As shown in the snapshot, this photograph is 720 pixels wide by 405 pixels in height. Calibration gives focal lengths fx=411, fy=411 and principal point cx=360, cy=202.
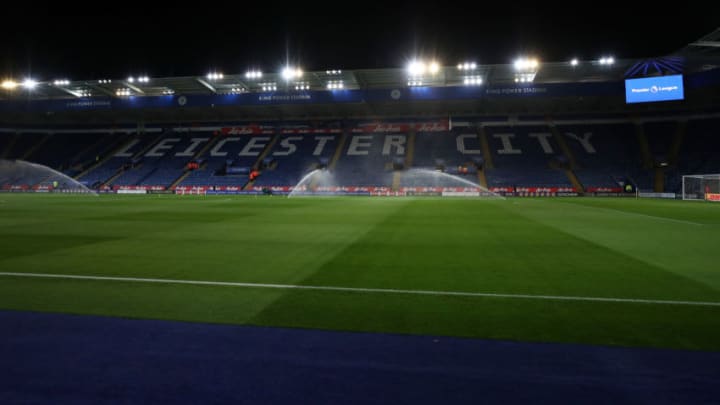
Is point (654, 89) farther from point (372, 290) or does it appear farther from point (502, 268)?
point (372, 290)

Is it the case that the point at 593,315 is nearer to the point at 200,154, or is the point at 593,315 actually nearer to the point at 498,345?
the point at 498,345

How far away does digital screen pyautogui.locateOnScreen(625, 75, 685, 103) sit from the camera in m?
38.5

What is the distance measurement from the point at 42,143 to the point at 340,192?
1810 inches

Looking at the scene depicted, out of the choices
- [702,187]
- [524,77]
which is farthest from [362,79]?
[702,187]

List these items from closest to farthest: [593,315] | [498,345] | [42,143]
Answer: [498,345], [593,315], [42,143]

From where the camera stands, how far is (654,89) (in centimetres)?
3947

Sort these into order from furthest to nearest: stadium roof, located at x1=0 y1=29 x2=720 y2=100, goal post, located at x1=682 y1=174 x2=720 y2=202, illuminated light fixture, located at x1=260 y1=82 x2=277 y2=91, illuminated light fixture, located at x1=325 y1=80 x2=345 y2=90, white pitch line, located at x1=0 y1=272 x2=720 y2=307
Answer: illuminated light fixture, located at x1=260 y1=82 x2=277 y2=91 < illuminated light fixture, located at x1=325 y1=80 x2=345 y2=90 < stadium roof, located at x1=0 y1=29 x2=720 y2=100 < goal post, located at x1=682 y1=174 x2=720 y2=202 < white pitch line, located at x1=0 y1=272 x2=720 y2=307

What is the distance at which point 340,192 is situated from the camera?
4409 cm

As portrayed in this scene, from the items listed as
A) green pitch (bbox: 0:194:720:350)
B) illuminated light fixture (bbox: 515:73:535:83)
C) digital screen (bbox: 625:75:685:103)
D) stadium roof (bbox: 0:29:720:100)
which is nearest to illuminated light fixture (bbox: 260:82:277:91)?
stadium roof (bbox: 0:29:720:100)

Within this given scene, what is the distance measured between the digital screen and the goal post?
798cm

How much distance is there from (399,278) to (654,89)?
44.3m

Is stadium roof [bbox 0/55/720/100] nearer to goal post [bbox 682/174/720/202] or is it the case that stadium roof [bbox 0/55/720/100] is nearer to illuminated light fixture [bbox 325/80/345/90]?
illuminated light fixture [bbox 325/80/345/90]

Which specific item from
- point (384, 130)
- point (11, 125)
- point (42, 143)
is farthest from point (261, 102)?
point (11, 125)

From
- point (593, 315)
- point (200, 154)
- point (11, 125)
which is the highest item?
point (11, 125)
